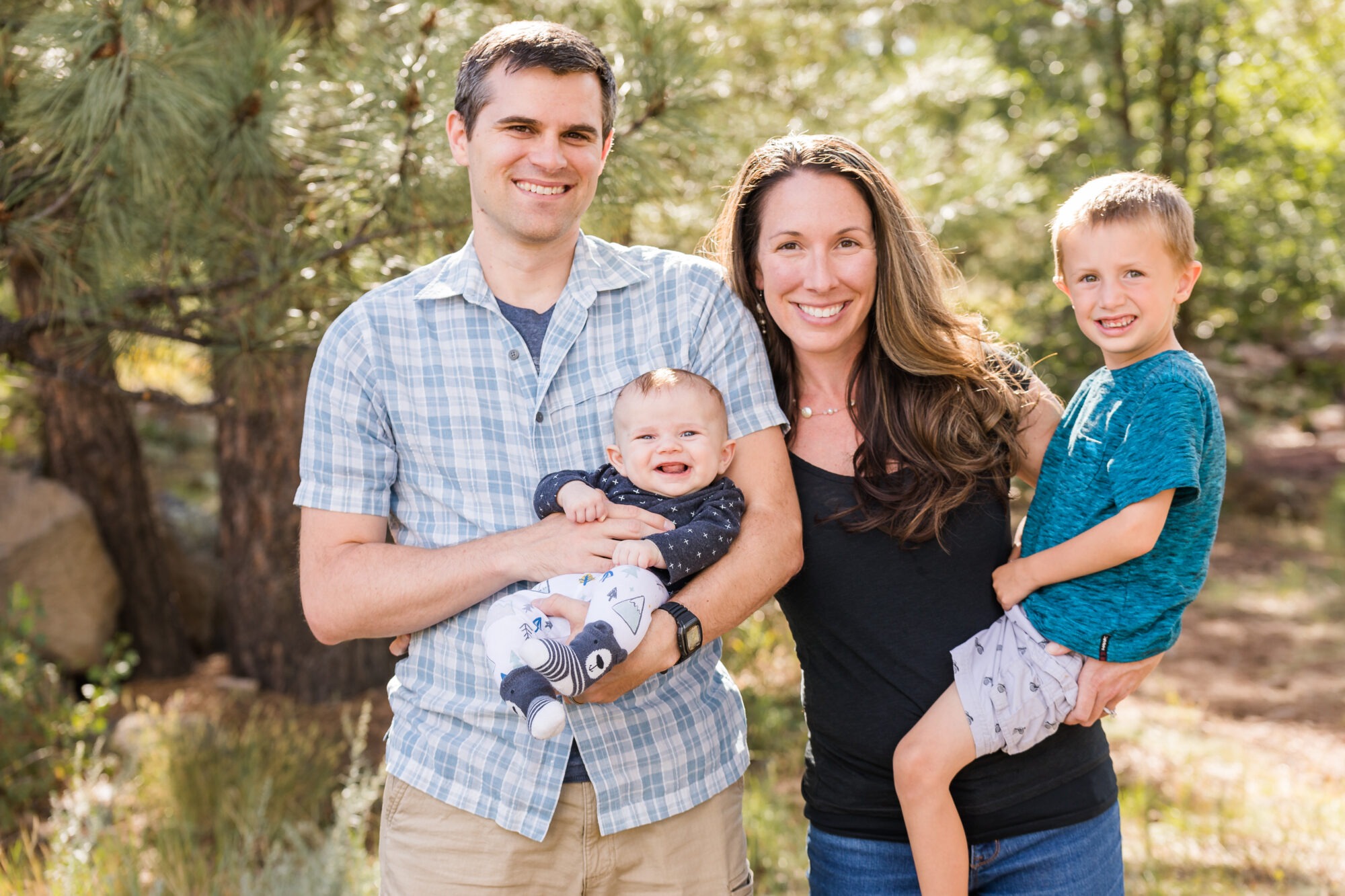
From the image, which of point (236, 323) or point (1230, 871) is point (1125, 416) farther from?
point (236, 323)

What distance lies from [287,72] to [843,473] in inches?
86.7

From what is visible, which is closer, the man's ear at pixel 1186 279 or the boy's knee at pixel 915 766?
the boy's knee at pixel 915 766

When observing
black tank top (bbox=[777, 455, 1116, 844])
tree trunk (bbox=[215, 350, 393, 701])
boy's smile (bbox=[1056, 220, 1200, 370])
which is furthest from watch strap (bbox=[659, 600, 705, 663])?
tree trunk (bbox=[215, 350, 393, 701])

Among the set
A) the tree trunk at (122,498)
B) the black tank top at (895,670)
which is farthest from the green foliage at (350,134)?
the tree trunk at (122,498)

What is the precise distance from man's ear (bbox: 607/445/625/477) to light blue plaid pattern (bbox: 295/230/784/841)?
1.3 inches

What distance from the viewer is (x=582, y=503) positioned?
5.96 feet

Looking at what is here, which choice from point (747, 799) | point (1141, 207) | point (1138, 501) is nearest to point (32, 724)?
point (747, 799)

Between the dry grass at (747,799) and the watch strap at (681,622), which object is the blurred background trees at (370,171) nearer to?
the dry grass at (747,799)

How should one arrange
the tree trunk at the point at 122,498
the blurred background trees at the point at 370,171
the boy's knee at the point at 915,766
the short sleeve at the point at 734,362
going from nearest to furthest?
the boy's knee at the point at 915,766 → the short sleeve at the point at 734,362 → the blurred background trees at the point at 370,171 → the tree trunk at the point at 122,498

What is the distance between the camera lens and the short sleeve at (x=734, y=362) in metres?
1.97

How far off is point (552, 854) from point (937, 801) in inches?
27.2

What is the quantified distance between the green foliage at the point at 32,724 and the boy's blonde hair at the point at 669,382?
→ 293 cm

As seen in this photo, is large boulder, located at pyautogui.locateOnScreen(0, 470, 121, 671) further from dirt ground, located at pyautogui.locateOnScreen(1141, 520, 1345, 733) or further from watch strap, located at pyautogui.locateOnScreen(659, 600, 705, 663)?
dirt ground, located at pyautogui.locateOnScreen(1141, 520, 1345, 733)

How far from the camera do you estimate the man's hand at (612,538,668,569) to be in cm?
179
